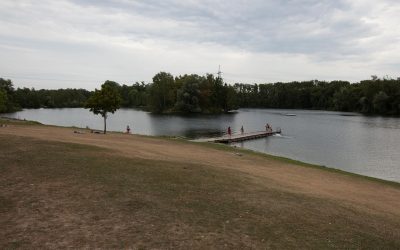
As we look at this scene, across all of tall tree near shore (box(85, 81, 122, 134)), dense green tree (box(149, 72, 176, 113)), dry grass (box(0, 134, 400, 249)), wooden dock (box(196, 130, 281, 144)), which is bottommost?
wooden dock (box(196, 130, 281, 144))

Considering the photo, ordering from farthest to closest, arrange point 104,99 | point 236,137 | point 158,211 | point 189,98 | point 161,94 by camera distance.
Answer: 1. point 161,94
2. point 189,98
3. point 236,137
4. point 104,99
5. point 158,211

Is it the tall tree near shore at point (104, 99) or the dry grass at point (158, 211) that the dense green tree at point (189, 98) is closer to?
the tall tree near shore at point (104, 99)

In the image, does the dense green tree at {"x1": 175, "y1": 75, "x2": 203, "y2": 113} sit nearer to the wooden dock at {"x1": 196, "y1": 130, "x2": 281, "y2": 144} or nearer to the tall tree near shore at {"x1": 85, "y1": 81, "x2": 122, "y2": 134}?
the wooden dock at {"x1": 196, "y1": 130, "x2": 281, "y2": 144}

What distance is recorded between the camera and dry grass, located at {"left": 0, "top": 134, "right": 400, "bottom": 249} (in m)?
9.05

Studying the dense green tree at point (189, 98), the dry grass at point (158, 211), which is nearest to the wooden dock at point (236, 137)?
the dry grass at point (158, 211)

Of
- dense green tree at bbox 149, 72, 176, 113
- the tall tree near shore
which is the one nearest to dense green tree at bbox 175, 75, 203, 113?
dense green tree at bbox 149, 72, 176, 113

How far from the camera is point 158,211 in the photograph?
10859 millimetres

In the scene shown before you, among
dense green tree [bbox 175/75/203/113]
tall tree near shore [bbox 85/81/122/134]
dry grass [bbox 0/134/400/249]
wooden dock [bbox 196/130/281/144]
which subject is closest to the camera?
dry grass [bbox 0/134/400/249]

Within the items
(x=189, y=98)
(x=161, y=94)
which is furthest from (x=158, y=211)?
(x=161, y=94)

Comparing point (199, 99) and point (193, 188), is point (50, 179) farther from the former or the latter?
point (199, 99)

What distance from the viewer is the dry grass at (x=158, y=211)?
9055mm

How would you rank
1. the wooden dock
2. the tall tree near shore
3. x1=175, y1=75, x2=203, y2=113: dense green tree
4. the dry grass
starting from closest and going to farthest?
the dry grass → the tall tree near shore → the wooden dock → x1=175, y1=75, x2=203, y2=113: dense green tree

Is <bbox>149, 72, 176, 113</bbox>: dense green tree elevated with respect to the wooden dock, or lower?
elevated

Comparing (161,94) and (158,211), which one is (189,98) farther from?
(158,211)
